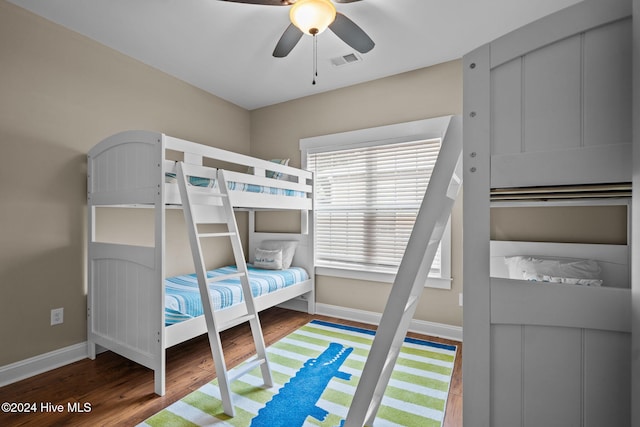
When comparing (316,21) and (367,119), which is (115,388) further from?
(367,119)

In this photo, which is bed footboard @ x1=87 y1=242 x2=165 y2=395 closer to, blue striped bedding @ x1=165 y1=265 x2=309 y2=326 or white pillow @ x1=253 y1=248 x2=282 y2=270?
blue striped bedding @ x1=165 y1=265 x2=309 y2=326

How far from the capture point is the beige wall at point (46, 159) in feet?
7.04

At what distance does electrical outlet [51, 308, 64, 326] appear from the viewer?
234 cm

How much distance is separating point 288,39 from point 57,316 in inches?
107

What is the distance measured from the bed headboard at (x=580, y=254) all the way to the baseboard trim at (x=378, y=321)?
0.76 metres

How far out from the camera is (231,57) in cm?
286

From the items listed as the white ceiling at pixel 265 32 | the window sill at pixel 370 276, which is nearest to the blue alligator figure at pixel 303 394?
the window sill at pixel 370 276

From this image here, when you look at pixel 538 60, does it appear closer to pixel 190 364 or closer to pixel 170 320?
pixel 170 320

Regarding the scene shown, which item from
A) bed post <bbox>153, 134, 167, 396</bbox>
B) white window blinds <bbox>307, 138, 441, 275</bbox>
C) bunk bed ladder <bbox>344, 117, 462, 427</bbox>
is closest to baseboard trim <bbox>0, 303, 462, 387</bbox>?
white window blinds <bbox>307, 138, 441, 275</bbox>

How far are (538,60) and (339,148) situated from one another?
2736 mm

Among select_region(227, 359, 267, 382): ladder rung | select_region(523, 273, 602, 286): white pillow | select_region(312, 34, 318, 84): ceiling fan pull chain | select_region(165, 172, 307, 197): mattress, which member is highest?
select_region(312, 34, 318, 84): ceiling fan pull chain

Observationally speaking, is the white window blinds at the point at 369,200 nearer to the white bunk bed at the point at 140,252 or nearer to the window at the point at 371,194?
the window at the point at 371,194

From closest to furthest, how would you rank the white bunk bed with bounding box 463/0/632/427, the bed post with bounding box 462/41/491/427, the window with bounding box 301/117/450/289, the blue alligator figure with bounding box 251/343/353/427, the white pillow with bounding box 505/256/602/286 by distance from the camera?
the white bunk bed with bounding box 463/0/632/427
the bed post with bounding box 462/41/491/427
the blue alligator figure with bounding box 251/343/353/427
the white pillow with bounding box 505/256/602/286
the window with bounding box 301/117/450/289

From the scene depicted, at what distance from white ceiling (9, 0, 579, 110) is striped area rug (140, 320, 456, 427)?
2.62 metres
